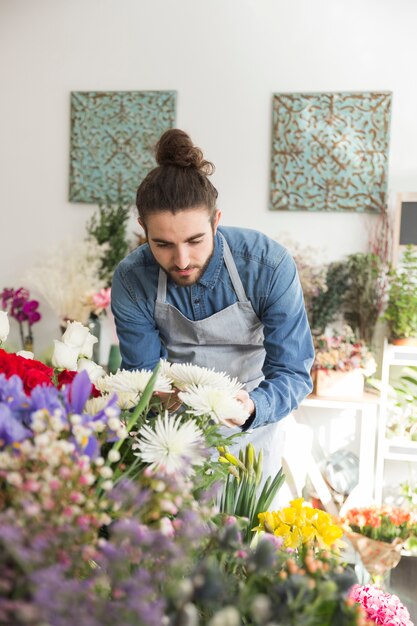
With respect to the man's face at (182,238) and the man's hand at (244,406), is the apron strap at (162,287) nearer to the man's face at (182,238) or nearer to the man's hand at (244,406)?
the man's face at (182,238)

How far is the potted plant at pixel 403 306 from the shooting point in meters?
3.08

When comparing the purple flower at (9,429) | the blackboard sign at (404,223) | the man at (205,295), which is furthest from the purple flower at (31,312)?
the purple flower at (9,429)

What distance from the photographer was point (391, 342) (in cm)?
316

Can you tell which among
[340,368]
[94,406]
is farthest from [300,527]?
[340,368]

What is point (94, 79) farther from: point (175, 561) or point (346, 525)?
point (175, 561)

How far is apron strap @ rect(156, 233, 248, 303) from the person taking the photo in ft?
5.48

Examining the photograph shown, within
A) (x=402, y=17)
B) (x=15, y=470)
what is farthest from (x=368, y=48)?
(x=15, y=470)

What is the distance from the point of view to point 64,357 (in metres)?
0.85

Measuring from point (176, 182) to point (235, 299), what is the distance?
1.33ft

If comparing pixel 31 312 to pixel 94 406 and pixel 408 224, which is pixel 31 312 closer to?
pixel 408 224

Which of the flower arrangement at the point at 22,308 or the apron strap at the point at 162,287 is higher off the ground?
the apron strap at the point at 162,287

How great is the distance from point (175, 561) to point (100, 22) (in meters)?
3.62

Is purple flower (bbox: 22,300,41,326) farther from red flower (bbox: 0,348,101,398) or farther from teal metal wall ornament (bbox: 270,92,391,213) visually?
red flower (bbox: 0,348,101,398)

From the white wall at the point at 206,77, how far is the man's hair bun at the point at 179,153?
6.34 ft
